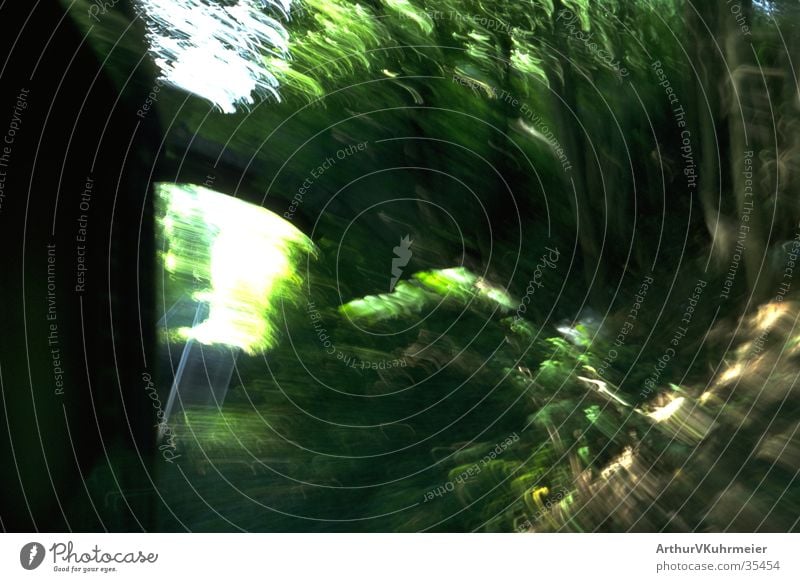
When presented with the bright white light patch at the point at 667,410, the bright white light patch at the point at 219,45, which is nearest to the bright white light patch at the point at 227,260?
the bright white light patch at the point at 219,45

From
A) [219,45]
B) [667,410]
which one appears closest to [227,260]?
[219,45]
